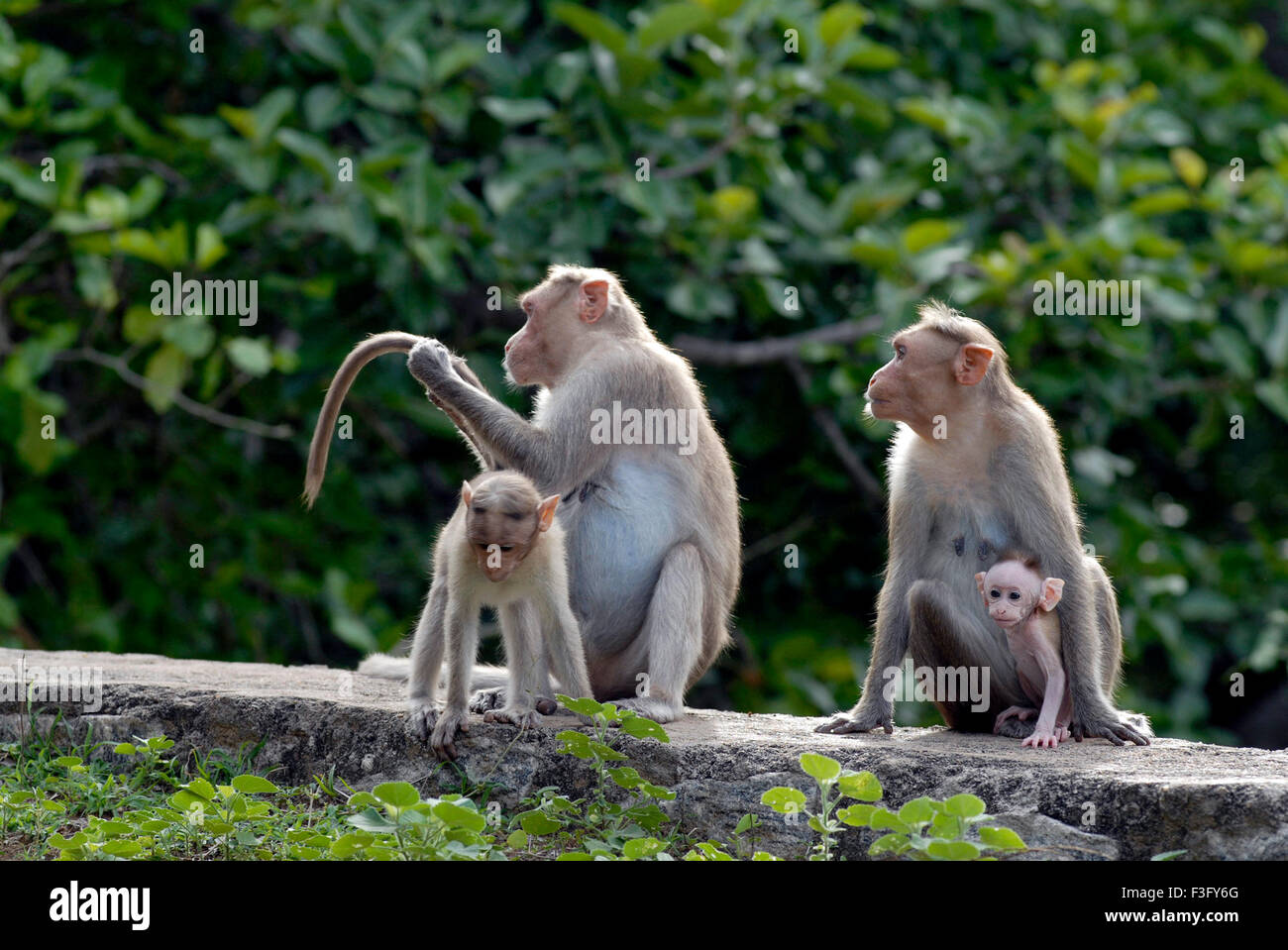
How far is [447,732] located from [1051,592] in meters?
2.15

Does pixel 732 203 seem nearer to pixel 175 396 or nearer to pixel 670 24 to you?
pixel 670 24

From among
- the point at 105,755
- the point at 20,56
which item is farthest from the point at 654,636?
the point at 20,56

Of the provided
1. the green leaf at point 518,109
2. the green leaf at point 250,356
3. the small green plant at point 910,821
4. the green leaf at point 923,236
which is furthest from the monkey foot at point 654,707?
the green leaf at point 923,236

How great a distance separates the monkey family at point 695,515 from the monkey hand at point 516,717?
1 cm

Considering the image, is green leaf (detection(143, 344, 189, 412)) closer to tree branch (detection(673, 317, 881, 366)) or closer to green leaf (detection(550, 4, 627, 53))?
green leaf (detection(550, 4, 627, 53))

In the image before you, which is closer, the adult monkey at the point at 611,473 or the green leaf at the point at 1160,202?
the adult monkey at the point at 611,473

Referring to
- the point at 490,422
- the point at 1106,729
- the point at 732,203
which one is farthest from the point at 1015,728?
the point at 732,203

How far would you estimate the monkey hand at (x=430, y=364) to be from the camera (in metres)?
6.36

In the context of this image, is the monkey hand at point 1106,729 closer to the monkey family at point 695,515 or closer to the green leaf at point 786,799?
the monkey family at point 695,515

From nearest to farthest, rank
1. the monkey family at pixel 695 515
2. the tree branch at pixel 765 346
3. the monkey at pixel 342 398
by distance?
the monkey family at pixel 695 515 → the monkey at pixel 342 398 → the tree branch at pixel 765 346

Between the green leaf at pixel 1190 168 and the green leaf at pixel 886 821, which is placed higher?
the green leaf at pixel 1190 168

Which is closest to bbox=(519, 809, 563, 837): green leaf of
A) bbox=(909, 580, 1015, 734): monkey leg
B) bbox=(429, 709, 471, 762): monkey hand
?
bbox=(429, 709, 471, 762): monkey hand

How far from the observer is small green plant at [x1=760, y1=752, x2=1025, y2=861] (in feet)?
14.4

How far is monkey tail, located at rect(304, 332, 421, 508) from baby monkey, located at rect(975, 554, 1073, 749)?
2.46 meters
